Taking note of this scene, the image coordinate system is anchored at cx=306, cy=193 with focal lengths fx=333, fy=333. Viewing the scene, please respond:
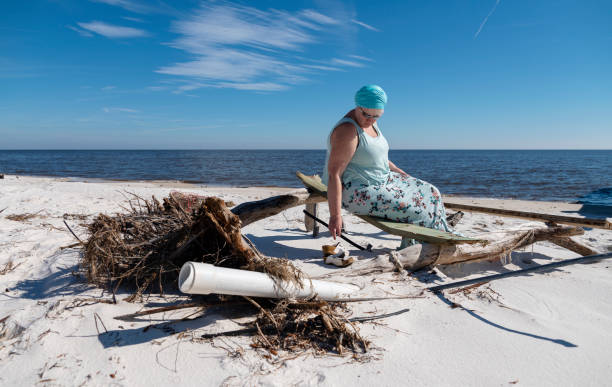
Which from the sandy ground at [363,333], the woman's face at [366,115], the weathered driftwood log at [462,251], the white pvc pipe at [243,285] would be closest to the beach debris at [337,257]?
the sandy ground at [363,333]

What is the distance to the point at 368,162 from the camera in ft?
10.9

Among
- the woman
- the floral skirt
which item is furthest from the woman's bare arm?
the floral skirt

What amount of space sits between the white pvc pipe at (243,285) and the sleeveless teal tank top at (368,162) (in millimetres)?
1250

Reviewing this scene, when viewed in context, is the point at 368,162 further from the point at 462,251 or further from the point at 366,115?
the point at 462,251

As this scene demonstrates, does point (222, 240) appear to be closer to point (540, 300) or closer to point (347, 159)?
point (347, 159)

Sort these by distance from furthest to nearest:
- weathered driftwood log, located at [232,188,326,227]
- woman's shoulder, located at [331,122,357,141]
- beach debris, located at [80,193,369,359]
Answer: weathered driftwood log, located at [232,188,326,227] → woman's shoulder, located at [331,122,357,141] → beach debris, located at [80,193,369,359]

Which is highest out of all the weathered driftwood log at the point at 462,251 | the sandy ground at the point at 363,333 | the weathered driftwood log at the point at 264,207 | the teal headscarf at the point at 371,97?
the teal headscarf at the point at 371,97

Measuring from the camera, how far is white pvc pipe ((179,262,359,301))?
1783 millimetres

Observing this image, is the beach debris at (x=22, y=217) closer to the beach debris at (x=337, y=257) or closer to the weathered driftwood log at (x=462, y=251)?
the beach debris at (x=337, y=257)

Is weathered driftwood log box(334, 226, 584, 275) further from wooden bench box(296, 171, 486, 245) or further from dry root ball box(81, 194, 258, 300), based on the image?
dry root ball box(81, 194, 258, 300)

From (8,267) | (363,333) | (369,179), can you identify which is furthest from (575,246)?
(8,267)

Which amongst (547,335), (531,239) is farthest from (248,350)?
(531,239)

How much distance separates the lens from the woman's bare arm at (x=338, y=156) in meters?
2.98

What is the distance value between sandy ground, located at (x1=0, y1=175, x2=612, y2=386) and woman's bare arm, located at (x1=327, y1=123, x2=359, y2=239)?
672mm
